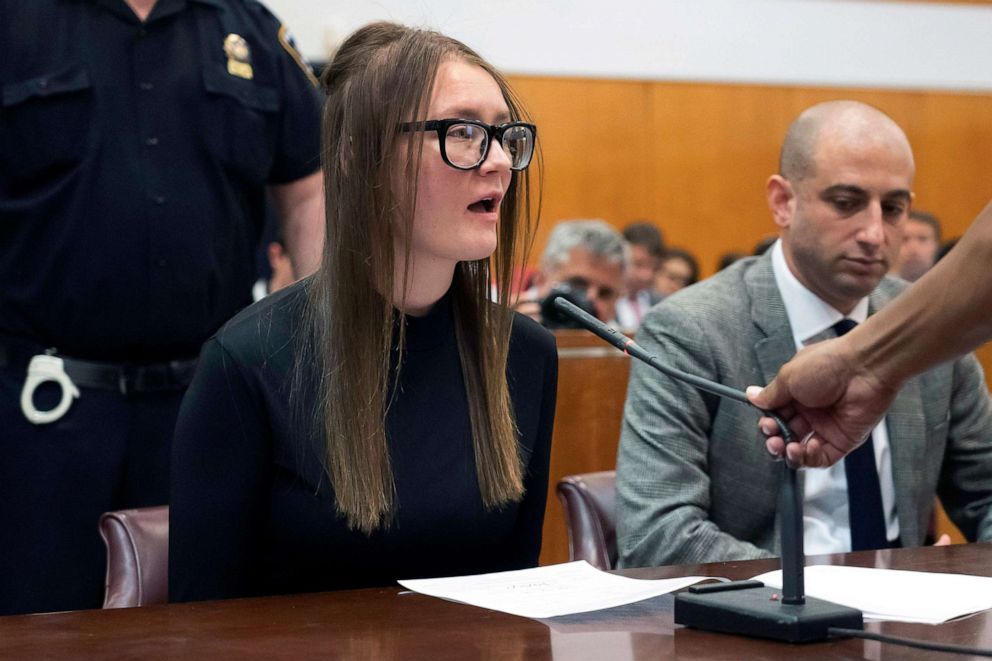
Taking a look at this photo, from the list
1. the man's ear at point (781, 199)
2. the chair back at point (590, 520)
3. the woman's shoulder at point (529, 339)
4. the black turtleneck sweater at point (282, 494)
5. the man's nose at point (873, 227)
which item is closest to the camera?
the black turtleneck sweater at point (282, 494)

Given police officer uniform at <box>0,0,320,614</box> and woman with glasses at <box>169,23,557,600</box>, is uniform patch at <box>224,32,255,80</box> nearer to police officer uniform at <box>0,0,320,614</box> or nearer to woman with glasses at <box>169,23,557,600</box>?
police officer uniform at <box>0,0,320,614</box>

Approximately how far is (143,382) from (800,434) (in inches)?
49.4

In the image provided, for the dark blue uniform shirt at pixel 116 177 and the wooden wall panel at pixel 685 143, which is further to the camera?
the wooden wall panel at pixel 685 143

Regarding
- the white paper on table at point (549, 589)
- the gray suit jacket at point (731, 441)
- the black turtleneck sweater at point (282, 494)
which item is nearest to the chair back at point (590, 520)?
the gray suit jacket at point (731, 441)

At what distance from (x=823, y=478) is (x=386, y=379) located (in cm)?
106

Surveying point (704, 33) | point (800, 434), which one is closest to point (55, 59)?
point (800, 434)

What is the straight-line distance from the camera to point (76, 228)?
2.35 m

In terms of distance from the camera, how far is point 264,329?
73.8 inches

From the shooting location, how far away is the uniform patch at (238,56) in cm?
255

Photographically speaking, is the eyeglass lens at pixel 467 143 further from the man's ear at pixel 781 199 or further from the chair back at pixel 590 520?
the man's ear at pixel 781 199

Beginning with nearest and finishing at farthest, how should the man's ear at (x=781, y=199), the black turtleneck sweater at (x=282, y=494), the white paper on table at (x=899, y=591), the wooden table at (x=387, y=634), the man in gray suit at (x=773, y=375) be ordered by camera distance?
1. the wooden table at (x=387, y=634)
2. the white paper on table at (x=899, y=591)
3. the black turtleneck sweater at (x=282, y=494)
4. the man in gray suit at (x=773, y=375)
5. the man's ear at (x=781, y=199)

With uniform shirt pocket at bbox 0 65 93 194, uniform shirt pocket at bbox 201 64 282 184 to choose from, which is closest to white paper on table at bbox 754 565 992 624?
uniform shirt pocket at bbox 201 64 282 184

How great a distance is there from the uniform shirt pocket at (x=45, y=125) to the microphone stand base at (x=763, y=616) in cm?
149

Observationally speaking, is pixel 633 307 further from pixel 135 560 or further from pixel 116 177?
pixel 135 560
